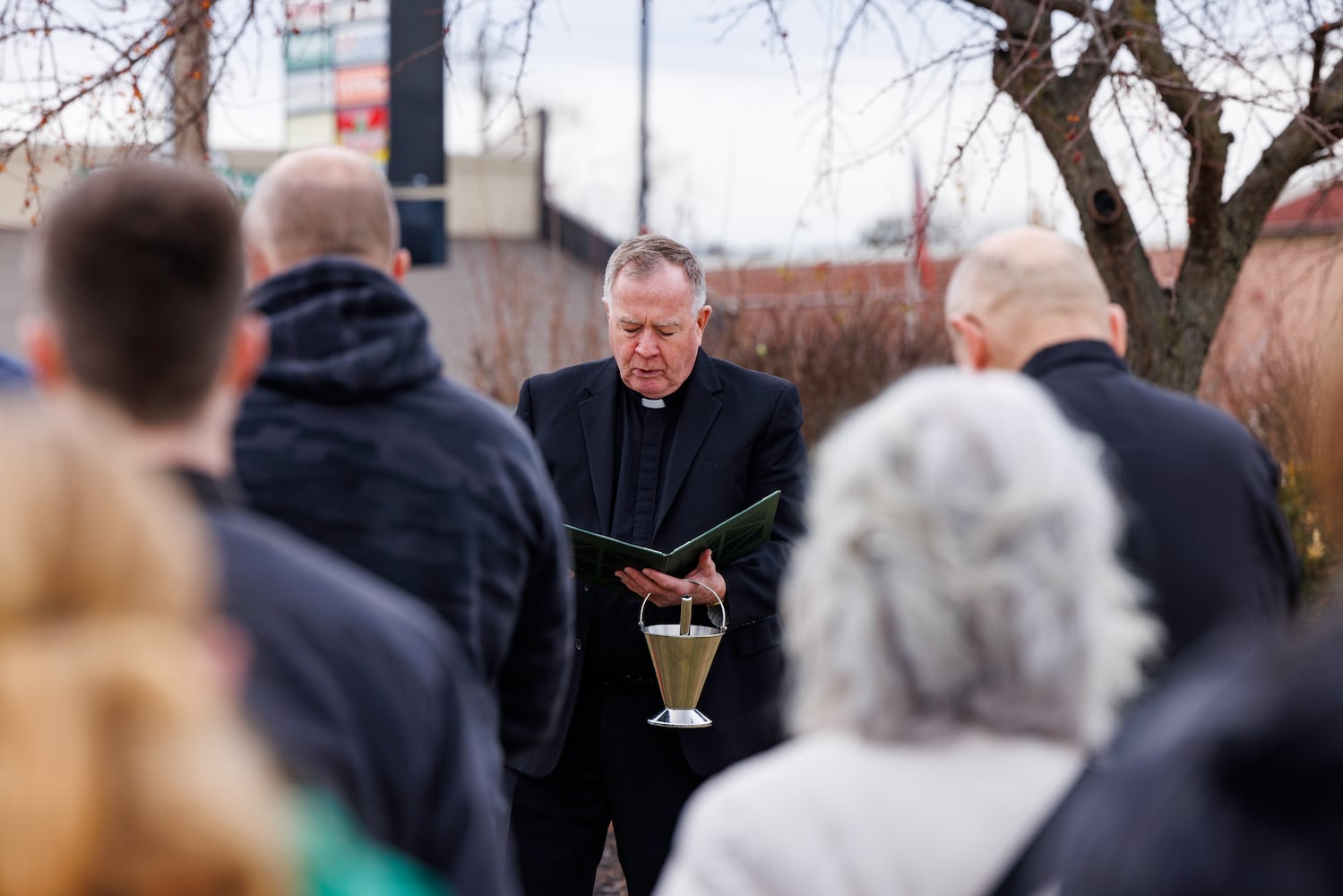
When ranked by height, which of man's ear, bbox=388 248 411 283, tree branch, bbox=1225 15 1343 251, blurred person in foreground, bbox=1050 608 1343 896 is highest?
tree branch, bbox=1225 15 1343 251

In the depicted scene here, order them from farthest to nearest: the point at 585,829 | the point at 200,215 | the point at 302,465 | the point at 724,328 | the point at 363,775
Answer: the point at 724,328
the point at 585,829
the point at 302,465
the point at 200,215
the point at 363,775

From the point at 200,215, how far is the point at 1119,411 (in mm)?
1613

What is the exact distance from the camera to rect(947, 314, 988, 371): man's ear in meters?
2.61

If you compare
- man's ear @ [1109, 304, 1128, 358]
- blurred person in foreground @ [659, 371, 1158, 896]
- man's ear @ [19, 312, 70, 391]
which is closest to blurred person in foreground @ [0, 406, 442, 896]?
man's ear @ [19, 312, 70, 391]

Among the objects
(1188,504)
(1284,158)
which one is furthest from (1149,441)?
(1284,158)

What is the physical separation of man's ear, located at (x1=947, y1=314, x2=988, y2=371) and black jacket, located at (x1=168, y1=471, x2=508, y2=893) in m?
1.37

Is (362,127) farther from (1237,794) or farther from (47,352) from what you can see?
(1237,794)

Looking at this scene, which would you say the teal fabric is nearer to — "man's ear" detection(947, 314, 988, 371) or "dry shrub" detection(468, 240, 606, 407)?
"man's ear" detection(947, 314, 988, 371)

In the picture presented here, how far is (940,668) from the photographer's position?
1.56 metres

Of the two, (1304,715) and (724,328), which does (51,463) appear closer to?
(1304,715)

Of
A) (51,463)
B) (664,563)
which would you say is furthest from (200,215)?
(664,563)

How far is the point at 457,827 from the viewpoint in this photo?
154cm

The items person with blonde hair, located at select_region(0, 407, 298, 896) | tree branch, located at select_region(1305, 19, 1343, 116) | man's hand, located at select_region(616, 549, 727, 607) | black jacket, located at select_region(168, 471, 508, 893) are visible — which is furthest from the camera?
tree branch, located at select_region(1305, 19, 1343, 116)

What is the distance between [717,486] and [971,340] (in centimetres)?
132
